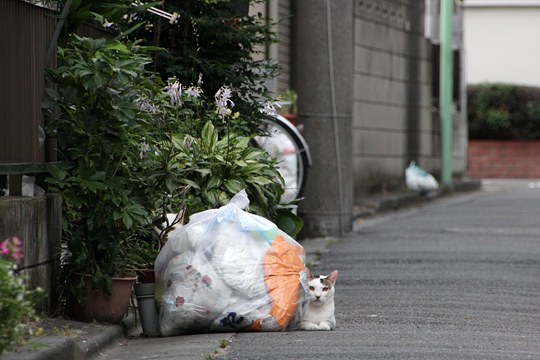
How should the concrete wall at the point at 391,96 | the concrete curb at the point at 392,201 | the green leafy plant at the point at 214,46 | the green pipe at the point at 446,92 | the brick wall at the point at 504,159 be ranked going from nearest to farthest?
the green leafy plant at the point at 214,46 < the concrete curb at the point at 392,201 < the concrete wall at the point at 391,96 < the green pipe at the point at 446,92 < the brick wall at the point at 504,159

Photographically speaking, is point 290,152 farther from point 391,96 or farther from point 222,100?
point 391,96

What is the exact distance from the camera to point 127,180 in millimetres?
7016

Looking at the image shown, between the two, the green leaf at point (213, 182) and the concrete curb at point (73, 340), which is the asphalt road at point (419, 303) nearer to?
the concrete curb at point (73, 340)

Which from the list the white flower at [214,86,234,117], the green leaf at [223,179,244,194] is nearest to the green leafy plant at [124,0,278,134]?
the white flower at [214,86,234,117]

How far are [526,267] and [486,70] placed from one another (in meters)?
28.1

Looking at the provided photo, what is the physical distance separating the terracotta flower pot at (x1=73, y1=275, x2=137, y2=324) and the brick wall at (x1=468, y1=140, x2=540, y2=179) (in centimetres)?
2753

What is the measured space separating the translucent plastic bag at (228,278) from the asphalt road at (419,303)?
0.35 feet

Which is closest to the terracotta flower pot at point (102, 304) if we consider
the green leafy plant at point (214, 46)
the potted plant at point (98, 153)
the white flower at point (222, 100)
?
the potted plant at point (98, 153)

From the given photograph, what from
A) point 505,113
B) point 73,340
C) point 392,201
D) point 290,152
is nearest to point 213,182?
point 73,340

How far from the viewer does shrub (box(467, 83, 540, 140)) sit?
33.6m

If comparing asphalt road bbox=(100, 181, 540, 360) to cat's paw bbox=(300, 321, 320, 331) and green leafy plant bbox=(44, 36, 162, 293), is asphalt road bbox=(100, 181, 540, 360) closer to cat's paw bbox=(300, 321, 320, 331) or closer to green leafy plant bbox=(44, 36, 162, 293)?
cat's paw bbox=(300, 321, 320, 331)

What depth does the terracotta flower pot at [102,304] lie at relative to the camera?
6988 mm

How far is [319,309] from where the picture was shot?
722 cm

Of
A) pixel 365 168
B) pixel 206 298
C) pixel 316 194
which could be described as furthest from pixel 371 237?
pixel 206 298
